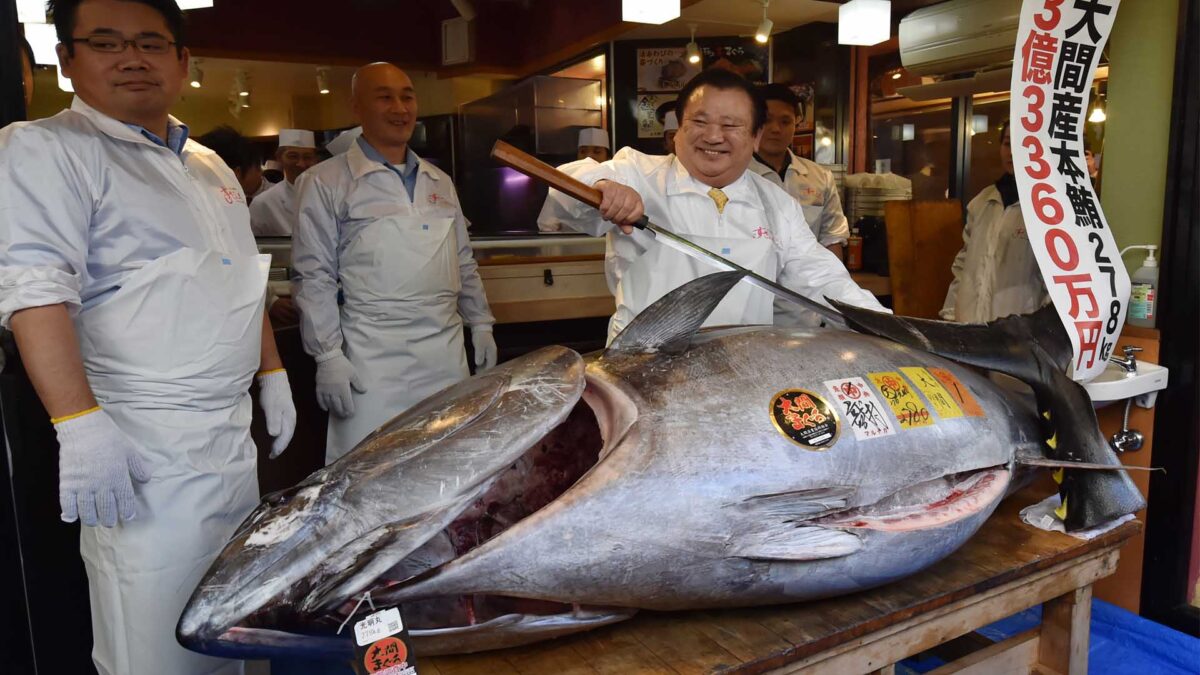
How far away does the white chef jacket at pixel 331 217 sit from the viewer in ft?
10.0

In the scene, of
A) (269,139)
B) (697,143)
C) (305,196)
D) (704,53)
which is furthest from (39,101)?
(697,143)

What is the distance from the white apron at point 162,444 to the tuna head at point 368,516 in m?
0.61

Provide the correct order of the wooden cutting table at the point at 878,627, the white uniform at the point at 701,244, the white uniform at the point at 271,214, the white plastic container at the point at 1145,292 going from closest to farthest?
1. the wooden cutting table at the point at 878,627
2. the white uniform at the point at 701,244
3. the white plastic container at the point at 1145,292
4. the white uniform at the point at 271,214

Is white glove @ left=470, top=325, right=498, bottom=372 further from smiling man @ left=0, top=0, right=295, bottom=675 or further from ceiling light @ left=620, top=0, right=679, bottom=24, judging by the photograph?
ceiling light @ left=620, top=0, right=679, bottom=24

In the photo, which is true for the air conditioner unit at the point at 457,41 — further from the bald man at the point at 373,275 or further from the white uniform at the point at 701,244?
the white uniform at the point at 701,244

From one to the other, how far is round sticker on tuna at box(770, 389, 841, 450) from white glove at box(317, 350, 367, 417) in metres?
1.92

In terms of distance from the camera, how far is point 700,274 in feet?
8.48

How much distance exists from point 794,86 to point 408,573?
850cm

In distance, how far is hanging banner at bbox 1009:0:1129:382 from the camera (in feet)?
7.86

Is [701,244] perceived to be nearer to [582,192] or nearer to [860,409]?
[582,192]

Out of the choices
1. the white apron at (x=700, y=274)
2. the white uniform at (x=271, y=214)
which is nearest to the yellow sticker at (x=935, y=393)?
the white apron at (x=700, y=274)

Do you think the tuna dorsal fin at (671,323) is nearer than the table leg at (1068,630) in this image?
Yes

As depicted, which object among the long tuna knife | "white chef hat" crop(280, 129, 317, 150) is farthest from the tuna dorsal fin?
"white chef hat" crop(280, 129, 317, 150)

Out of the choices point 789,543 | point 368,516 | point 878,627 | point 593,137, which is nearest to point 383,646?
point 368,516
